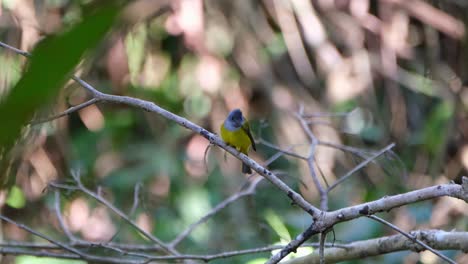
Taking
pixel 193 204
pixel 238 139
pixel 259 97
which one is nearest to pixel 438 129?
pixel 259 97

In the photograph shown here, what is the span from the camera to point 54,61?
27cm

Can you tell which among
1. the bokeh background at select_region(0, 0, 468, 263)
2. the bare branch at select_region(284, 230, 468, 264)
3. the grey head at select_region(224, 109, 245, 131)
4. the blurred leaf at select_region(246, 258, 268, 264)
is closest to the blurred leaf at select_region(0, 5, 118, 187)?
the bare branch at select_region(284, 230, 468, 264)

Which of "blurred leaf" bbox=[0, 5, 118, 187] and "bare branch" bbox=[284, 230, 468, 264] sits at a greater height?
"bare branch" bbox=[284, 230, 468, 264]

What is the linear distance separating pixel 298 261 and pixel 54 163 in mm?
3463

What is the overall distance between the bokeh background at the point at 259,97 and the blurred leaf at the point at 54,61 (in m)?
4.98

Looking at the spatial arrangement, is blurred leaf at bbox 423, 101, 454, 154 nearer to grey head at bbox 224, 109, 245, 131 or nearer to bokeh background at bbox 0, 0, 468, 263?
bokeh background at bbox 0, 0, 468, 263

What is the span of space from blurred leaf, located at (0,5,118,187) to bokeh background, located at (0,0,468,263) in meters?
4.98

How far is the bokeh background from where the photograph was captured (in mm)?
5512

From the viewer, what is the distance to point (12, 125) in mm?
283

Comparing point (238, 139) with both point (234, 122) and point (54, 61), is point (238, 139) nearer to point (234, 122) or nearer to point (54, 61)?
point (234, 122)

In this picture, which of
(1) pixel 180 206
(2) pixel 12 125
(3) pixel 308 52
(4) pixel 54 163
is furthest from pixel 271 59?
(2) pixel 12 125

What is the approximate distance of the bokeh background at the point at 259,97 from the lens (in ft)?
18.1

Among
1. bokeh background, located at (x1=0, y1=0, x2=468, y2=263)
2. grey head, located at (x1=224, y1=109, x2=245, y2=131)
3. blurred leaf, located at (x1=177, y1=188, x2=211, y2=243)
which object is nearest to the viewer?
grey head, located at (x1=224, y1=109, x2=245, y2=131)

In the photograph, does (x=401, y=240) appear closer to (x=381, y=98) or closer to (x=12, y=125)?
(x=12, y=125)
